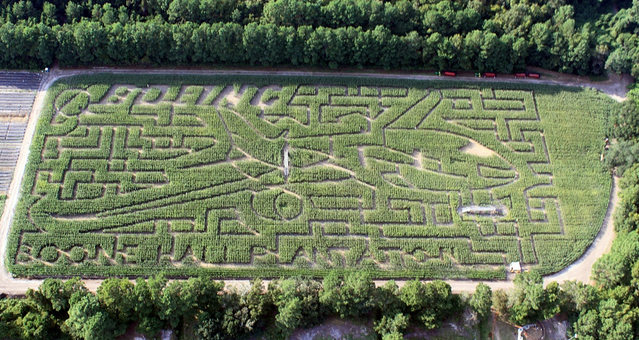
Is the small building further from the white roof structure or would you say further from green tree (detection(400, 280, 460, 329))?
green tree (detection(400, 280, 460, 329))

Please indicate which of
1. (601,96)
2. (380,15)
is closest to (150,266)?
(380,15)

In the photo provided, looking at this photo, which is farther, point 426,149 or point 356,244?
point 426,149

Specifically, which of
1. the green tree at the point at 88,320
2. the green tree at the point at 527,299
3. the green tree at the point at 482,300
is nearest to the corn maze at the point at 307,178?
the green tree at the point at 482,300

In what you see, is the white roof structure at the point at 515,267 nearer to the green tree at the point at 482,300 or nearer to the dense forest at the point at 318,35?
the green tree at the point at 482,300

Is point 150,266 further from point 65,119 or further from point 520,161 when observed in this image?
point 520,161

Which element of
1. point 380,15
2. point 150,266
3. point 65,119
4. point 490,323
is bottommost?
point 490,323

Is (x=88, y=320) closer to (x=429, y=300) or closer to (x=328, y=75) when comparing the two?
(x=429, y=300)
